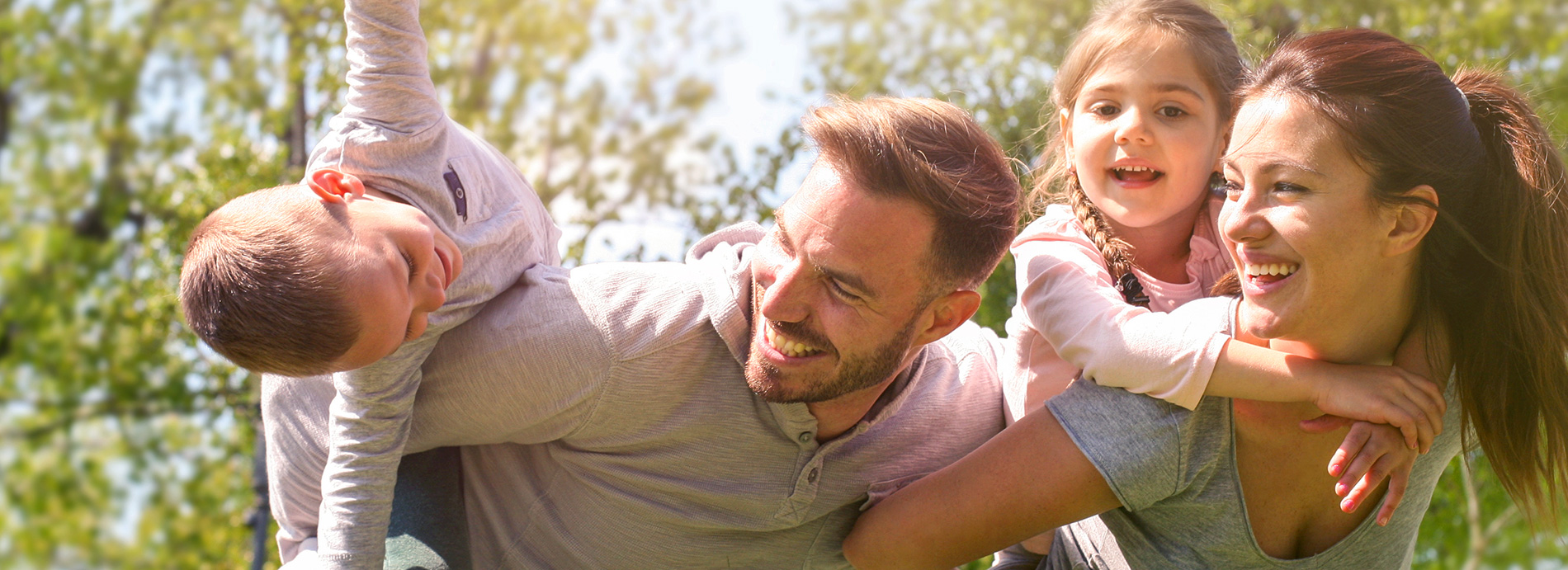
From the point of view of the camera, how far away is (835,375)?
2.33 meters

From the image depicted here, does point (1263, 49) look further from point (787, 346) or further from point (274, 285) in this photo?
point (274, 285)

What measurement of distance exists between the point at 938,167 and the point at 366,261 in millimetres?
1055

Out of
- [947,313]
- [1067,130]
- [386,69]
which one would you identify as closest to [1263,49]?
[1067,130]

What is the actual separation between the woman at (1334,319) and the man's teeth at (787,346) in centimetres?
37

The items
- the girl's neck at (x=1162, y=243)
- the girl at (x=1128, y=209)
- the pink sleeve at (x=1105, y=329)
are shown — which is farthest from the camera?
the girl's neck at (x=1162, y=243)

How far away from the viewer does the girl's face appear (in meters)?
2.51

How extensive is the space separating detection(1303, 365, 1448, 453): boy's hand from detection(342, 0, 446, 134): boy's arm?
167cm

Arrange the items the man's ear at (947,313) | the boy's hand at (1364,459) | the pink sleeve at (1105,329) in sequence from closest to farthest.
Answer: the boy's hand at (1364,459)
the pink sleeve at (1105,329)
the man's ear at (947,313)

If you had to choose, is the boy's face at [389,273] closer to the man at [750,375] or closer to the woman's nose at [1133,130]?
the man at [750,375]

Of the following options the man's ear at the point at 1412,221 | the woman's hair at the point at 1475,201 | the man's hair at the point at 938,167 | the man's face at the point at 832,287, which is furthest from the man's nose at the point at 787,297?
the man's ear at the point at 1412,221

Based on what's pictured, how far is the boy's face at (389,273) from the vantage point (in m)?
2.02

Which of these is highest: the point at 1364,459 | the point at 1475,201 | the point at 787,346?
the point at 1475,201

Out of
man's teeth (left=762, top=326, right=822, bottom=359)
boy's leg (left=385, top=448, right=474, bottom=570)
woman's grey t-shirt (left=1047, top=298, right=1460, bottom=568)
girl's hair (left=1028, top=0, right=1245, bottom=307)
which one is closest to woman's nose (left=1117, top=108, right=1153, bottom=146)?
girl's hair (left=1028, top=0, right=1245, bottom=307)

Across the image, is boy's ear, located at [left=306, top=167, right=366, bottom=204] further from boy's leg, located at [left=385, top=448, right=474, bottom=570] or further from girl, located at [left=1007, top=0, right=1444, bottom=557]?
girl, located at [left=1007, top=0, right=1444, bottom=557]
